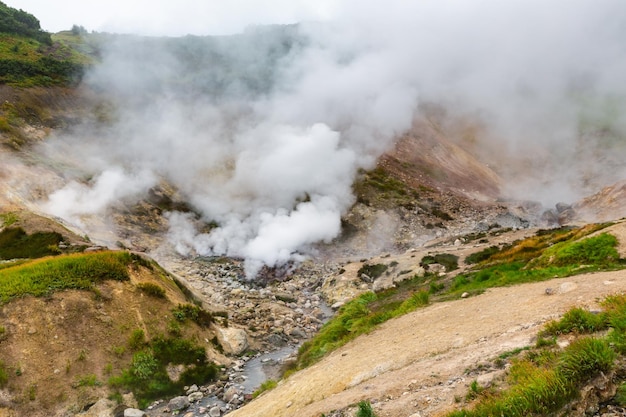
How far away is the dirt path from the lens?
24.2 feet

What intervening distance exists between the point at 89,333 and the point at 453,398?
1554cm

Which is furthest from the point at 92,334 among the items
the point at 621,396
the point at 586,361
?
the point at 621,396

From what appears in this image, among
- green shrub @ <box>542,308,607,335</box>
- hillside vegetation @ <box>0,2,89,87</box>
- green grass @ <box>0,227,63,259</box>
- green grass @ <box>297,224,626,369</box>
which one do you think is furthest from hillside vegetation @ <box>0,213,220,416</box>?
hillside vegetation @ <box>0,2,89,87</box>

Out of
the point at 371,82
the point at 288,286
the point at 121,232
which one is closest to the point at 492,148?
the point at 371,82

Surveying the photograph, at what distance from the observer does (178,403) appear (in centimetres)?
1511

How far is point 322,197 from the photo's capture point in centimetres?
4756

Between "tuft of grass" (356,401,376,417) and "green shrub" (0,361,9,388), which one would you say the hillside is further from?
"tuft of grass" (356,401,376,417)

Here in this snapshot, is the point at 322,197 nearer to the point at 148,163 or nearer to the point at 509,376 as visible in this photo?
the point at 148,163

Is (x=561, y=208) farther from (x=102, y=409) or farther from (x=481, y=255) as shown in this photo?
(x=102, y=409)

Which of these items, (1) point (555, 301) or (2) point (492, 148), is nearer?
(1) point (555, 301)

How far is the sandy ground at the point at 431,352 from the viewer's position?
7.34 meters

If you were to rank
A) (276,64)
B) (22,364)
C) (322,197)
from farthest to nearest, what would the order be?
(276,64) < (322,197) < (22,364)

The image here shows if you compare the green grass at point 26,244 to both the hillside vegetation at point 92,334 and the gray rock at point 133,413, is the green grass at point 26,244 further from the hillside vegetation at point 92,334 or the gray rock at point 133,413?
the gray rock at point 133,413

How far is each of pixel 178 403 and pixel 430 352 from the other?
10.4m
